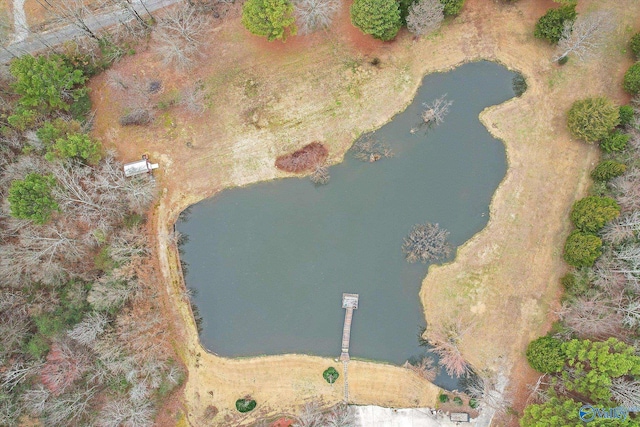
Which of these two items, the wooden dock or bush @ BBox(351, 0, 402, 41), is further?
the wooden dock

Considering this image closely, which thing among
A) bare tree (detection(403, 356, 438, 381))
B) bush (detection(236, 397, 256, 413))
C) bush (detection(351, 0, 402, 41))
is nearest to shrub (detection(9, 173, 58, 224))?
bush (detection(236, 397, 256, 413))

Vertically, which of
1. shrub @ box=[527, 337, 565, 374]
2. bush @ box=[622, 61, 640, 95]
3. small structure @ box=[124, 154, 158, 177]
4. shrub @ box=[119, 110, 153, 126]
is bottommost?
shrub @ box=[527, 337, 565, 374]

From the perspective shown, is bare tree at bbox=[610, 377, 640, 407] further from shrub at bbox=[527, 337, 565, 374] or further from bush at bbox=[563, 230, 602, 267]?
bush at bbox=[563, 230, 602, 267]

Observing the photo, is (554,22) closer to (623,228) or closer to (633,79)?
(633,79)

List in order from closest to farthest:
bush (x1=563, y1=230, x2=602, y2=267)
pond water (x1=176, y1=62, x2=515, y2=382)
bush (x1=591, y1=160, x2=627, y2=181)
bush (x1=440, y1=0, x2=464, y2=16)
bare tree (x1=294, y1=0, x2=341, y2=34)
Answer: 1. bush (x1=563, y1=230, x2=602, y2=267)
2. bush (x1=591, y1=160, x2=627, y2=181)
3. bush (x1=440, y1=0, x2=464, y2=16)
4. bare tree (x1=294, y1=0, x2=341, y2=34)
5. pond water (x1=176, y1=62, x2=515, y2=382)

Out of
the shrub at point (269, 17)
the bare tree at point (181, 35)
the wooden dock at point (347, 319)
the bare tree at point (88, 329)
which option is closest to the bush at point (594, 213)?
the wooden dock at point (347, 319)

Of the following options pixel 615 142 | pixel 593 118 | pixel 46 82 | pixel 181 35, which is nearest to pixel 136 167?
pixel 46 82
